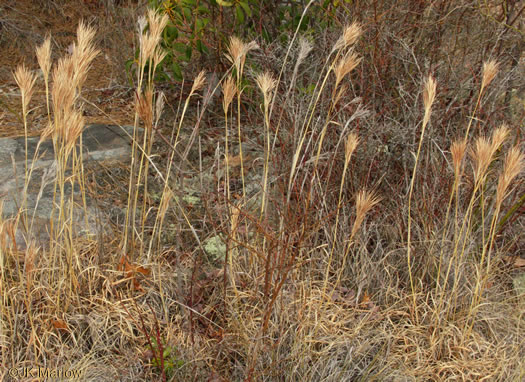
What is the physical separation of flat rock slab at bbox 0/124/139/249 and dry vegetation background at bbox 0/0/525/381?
12 cm

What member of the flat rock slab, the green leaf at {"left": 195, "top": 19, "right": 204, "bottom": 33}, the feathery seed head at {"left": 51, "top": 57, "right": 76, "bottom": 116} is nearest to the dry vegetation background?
the feathery seed head at {"left": 51, "top": 57, "right": 76, "bottom": 116}

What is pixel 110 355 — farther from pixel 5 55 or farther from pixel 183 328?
pixel 5 55

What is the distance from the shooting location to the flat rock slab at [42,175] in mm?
2830

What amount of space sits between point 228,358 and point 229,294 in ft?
1.38

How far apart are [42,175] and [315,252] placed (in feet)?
5.19

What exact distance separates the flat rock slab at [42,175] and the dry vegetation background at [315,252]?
0.40 feet

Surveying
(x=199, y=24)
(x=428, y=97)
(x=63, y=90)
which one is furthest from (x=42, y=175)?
(x=428, y=97)

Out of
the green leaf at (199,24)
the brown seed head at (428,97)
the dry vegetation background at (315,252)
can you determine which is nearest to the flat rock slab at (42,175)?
the dry vegetation background at (315,252)

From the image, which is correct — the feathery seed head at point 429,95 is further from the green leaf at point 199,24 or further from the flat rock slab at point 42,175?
the green leaf at point 199,24

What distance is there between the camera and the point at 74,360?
2238 mm

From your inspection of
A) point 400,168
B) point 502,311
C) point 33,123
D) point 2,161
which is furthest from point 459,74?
point 33,123

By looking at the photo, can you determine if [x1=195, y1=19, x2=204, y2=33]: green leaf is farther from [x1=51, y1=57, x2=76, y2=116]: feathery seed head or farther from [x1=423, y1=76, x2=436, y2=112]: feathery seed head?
[x1=423, y1=76, x2=436, y2=112]: feathery seed head

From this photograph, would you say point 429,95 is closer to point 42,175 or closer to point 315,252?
point 315,252

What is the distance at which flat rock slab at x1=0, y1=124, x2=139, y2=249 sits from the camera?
2.83 metres
